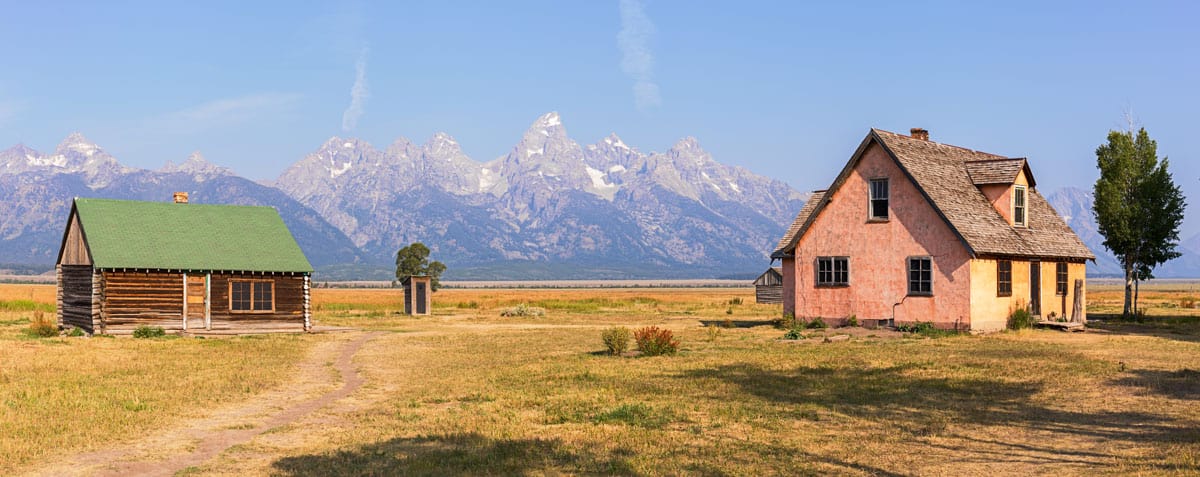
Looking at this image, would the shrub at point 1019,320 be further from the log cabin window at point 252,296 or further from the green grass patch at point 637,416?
the log cabin window at point 252,296

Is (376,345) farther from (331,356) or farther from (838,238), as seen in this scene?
(838,238)

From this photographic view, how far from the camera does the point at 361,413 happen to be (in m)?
18.5

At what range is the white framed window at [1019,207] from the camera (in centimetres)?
4141

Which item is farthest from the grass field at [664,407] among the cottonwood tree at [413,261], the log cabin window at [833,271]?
the cottonwood tree at [413,261]

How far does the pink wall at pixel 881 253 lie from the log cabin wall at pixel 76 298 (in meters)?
27.8

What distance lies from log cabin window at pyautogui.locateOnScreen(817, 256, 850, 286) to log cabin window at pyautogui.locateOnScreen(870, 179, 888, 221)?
6.64ft

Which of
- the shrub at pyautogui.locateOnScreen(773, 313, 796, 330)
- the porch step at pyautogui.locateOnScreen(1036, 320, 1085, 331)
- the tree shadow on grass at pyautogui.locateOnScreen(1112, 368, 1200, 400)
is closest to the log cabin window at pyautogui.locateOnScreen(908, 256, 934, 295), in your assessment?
the shrub at pyautogui.locateOnScreen(773, 313, 796, 330)

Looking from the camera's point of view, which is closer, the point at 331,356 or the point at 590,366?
the point at 590,366

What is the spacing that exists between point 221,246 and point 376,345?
12.3m

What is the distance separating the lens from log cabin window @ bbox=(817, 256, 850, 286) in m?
40.8

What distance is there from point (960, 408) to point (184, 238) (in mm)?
35174

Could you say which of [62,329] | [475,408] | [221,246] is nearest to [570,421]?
[475,408]

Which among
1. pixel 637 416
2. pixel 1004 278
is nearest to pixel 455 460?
pixel 637 416

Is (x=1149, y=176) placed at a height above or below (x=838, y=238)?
above
